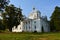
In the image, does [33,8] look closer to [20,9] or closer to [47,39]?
[20,9]

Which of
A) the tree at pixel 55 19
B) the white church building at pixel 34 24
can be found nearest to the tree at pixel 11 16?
the white church building at pixel 34 24

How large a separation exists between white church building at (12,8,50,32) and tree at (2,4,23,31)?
7.08 meters

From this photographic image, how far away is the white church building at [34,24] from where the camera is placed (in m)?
76.2

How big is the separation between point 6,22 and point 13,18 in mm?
3270

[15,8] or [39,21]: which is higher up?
[15,8]

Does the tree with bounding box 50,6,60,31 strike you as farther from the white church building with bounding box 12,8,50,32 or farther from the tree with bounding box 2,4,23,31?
the tree with bounding box 2,4,23,31

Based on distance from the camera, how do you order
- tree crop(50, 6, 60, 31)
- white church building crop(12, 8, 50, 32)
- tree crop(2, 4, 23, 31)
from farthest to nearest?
white church building crop(12, 8, 50, 32) < tree crop(50, 6, 60, 31) < tree crop(2, 4, 23, 31)

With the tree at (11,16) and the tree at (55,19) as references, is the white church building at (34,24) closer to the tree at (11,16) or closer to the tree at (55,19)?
the tree at (55,19)

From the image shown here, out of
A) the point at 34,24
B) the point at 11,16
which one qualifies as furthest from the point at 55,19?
the point at 11,16

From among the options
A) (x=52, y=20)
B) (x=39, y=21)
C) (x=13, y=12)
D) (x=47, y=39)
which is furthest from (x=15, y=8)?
(x=47, y=39)

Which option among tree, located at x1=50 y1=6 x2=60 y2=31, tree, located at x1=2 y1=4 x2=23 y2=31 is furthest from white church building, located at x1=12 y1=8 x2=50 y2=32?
tree, located at x1=2 y1=4 x2=23 y2=31

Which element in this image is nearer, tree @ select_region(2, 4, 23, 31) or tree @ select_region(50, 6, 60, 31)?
tree @ select_region(2, 4, 23, 31)

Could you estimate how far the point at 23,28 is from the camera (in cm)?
7781

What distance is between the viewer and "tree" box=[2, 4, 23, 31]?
69.6 m
